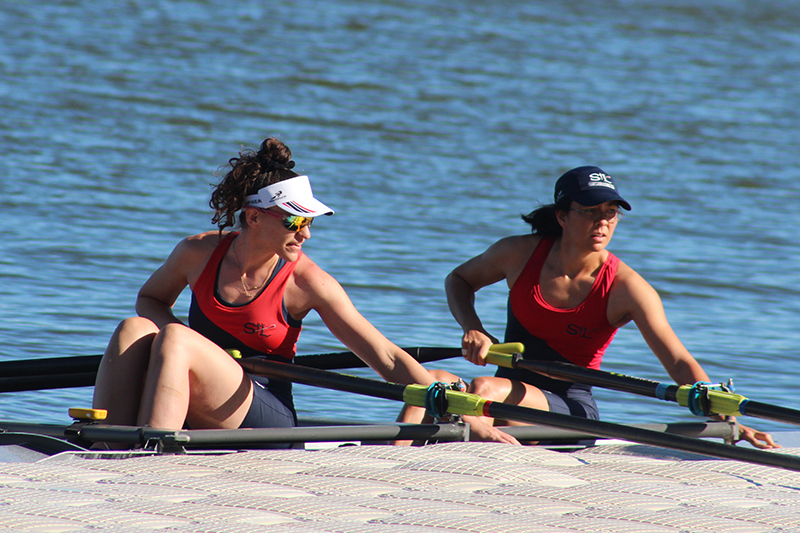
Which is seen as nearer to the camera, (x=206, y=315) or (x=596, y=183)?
(x=206, y=315)

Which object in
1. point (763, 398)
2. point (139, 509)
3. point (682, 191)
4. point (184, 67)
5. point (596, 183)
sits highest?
point (184, 67)

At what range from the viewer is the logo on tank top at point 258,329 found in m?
3.89

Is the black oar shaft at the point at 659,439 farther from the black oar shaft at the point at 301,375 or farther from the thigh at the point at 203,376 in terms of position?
the thigh at the point at 203,376

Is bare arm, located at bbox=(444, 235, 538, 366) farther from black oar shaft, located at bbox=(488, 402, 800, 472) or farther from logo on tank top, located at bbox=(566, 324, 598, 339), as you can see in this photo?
black oar shaft, located at bbox=(488, 402, 800, 472)

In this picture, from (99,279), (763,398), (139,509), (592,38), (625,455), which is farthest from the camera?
(592,38)

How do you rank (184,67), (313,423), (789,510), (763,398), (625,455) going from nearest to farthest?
(789,510) < (625,455) < (313,423) < (763,398) < (184,67)

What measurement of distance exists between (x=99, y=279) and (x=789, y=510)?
18.1 ft

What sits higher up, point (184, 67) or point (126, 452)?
point (184, 67)

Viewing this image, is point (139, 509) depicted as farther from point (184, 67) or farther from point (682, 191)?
point (184, 67)

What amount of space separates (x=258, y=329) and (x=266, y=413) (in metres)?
0.30

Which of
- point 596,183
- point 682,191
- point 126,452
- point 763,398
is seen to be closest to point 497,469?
point 126,452

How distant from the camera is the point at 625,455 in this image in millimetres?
3873

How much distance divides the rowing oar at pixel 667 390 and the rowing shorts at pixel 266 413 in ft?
2.79

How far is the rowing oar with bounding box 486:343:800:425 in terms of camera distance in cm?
385
